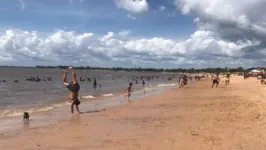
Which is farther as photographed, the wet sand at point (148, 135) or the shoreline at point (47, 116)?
the shoreline at point (47, 116)

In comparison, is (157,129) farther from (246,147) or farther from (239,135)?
(246,147)

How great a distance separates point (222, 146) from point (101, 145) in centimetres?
316

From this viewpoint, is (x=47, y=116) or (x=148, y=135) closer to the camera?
(x=148, y=135)

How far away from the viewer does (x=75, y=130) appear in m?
12.1

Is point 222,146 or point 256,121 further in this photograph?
point 256,121

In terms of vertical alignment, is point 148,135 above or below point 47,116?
above

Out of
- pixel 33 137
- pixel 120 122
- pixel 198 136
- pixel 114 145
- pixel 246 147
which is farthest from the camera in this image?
pixel 120 122

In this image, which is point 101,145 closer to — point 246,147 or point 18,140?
point 18,140

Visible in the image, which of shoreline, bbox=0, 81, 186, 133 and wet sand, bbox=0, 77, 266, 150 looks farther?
shoreline, bbox=0, 81, 186, 133

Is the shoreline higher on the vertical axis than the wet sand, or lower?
lower

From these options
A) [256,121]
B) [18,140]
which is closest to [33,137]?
[18,140]

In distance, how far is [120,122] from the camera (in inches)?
554

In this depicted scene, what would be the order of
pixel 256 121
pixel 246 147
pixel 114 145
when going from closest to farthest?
pixel 246 147, pixel 114 145, pixel 256 121

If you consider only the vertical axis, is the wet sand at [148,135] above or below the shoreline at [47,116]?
above
